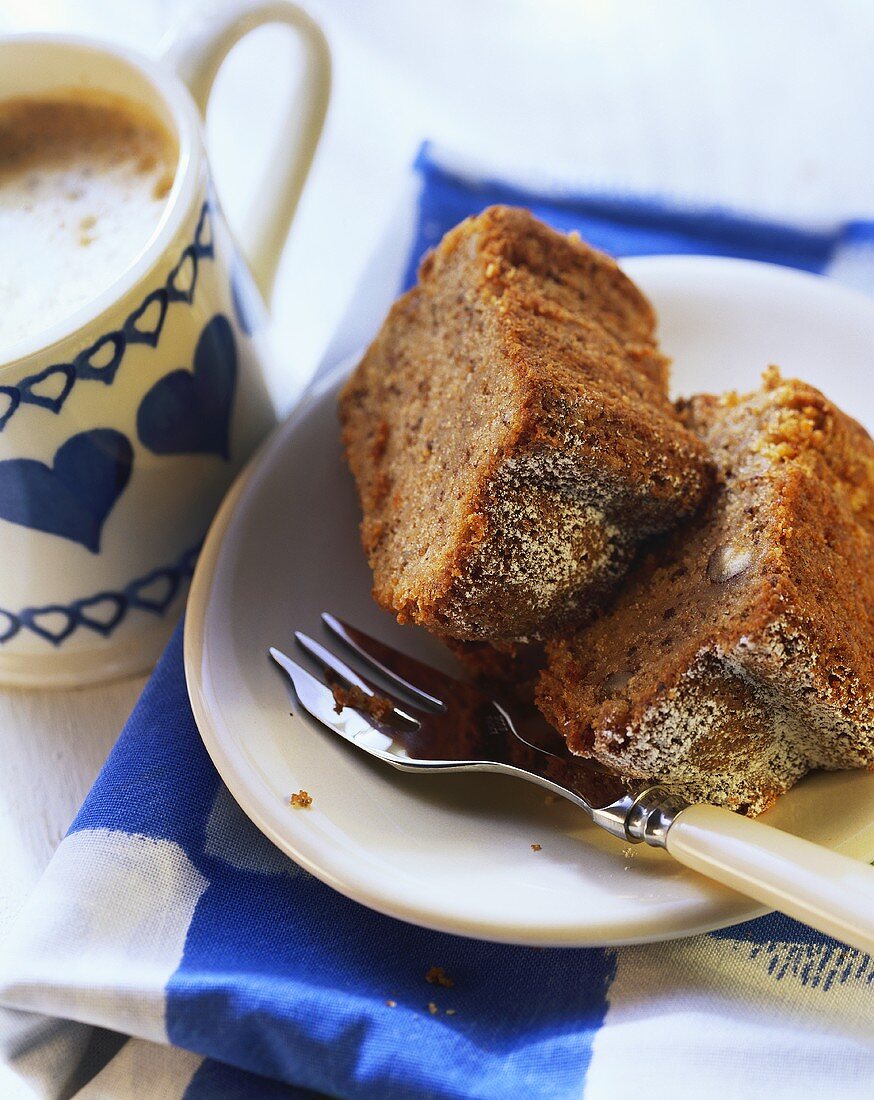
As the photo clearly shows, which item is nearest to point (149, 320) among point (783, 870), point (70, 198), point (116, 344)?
point (116, 344)

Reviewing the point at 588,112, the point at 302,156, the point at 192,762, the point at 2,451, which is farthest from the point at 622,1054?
the point at 588,112

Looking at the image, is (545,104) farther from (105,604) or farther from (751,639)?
(751,639)

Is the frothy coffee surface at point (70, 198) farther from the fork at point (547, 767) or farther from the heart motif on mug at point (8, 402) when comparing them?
the fork at point (547, 767)

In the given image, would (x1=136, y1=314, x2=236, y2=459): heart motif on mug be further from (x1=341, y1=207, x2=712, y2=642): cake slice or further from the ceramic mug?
(x1=341, y1=207, x2=712, y2=642): cake slice

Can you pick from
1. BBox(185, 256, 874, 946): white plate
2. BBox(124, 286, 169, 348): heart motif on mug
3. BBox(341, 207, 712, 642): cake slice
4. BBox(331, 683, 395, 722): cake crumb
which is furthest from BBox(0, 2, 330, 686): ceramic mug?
BBox(331, 683, 395, 722): cake crumb

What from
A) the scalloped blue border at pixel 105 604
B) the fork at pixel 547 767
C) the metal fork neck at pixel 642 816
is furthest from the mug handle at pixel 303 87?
the metal fork neck at pixel 642 816

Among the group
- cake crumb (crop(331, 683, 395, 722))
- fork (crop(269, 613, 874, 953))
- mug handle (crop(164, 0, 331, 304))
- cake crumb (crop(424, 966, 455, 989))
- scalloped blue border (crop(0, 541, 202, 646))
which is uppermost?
mug handle (crop(164, 0, 331, 304))

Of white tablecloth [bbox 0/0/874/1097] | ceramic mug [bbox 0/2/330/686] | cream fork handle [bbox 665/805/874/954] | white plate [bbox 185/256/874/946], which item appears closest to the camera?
cream fork handle [bbox 665/805/874/954]
